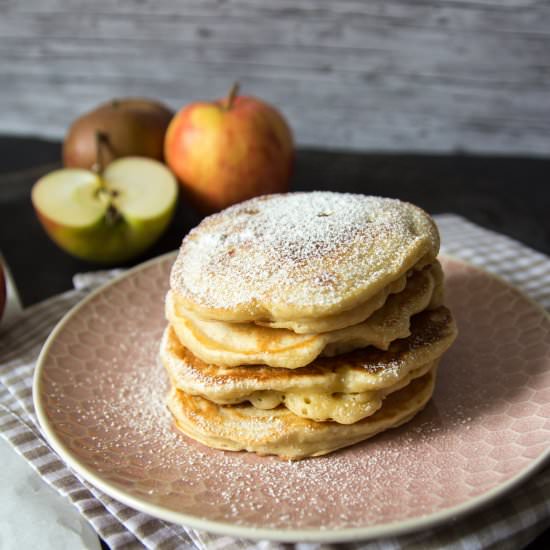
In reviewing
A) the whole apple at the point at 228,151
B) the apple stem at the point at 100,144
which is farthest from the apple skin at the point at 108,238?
the apple stem at the point at 100,144

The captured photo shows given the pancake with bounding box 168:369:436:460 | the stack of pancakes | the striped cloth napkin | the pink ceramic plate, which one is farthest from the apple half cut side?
the pancake with bounding box 168:369:436:460

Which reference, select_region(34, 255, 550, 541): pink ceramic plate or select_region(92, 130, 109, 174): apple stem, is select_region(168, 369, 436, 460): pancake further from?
select_region(92, 130, 109, 174): apple stem

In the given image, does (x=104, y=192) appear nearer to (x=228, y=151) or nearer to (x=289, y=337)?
(x=228, y=151)

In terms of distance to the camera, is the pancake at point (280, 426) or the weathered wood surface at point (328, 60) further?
the weathered wood surface at point (328, 60)

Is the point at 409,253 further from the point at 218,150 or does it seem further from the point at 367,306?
the point at 218,150

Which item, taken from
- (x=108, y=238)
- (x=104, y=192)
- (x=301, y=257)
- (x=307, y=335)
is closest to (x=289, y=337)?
(x=307, y=335)

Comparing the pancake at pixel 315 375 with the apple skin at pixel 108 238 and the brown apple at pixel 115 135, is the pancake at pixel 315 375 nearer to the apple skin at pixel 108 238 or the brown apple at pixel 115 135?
the apple skin at pixel 108 238

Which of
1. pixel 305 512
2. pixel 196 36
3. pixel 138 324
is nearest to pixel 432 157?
pixel 196 36
